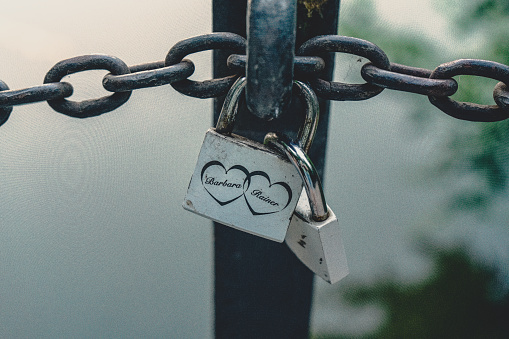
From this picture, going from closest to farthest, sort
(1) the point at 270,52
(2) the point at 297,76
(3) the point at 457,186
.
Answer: (1) the point at 270,52 → (2) the point at 297,76 → (3) the point at 457,186

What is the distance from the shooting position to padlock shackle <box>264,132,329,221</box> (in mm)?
508

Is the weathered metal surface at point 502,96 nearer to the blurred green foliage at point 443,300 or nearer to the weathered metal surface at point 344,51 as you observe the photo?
the weathered metal surface at point 344,51

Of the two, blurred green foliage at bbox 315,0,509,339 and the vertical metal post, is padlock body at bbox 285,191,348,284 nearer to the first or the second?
the vertical metal post

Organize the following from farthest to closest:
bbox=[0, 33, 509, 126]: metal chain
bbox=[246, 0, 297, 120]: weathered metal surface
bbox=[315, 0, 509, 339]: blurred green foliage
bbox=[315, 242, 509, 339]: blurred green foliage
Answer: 1. bbox=[315, 242, 509, 339]: blurred green foliage
2. bbox=[315, 0, 509, 339]: blurred green foliage
3. bbox=[0, 33, 509, 126]: metal chain
4. bbox=[246, 0, 297, 120]: weathered metal surface

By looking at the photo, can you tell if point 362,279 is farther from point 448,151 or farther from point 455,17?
point 455,17

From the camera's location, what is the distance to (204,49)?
0.50m

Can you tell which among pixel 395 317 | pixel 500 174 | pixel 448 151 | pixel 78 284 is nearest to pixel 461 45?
pixel 448 151

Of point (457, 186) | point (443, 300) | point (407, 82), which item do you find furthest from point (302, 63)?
point (443, 300)

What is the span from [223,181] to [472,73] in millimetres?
332

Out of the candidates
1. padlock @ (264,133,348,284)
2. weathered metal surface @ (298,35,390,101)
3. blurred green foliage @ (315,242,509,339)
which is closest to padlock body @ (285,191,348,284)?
padlock @ (264,133,348,284)

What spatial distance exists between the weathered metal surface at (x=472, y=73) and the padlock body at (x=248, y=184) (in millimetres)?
205

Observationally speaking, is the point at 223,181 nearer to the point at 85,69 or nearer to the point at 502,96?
the point at 85,69

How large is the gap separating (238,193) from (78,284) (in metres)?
0.52

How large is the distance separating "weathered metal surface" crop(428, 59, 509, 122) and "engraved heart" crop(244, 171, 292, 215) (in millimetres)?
220
